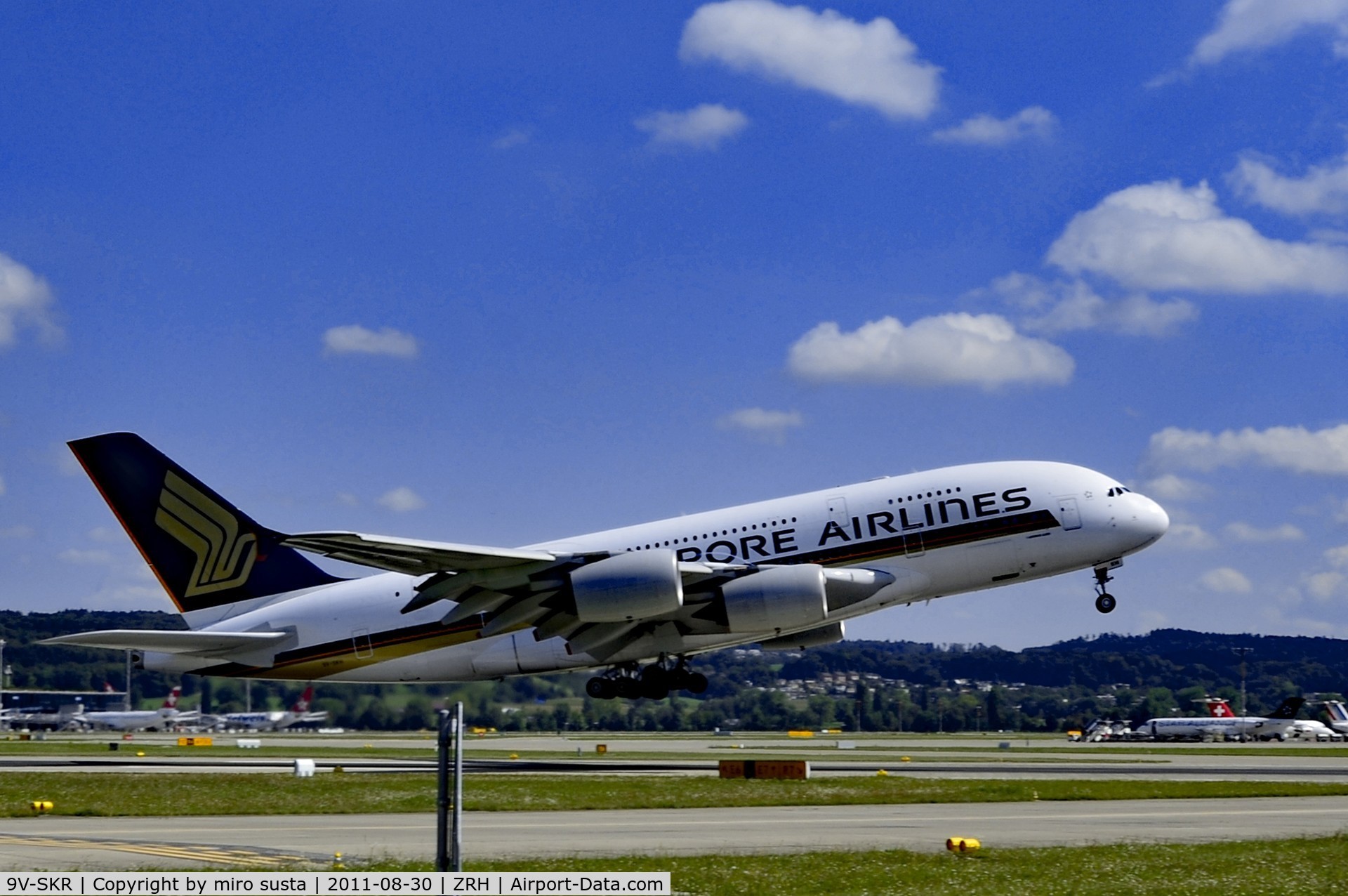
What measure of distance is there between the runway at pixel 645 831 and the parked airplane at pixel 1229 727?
60.6 meters

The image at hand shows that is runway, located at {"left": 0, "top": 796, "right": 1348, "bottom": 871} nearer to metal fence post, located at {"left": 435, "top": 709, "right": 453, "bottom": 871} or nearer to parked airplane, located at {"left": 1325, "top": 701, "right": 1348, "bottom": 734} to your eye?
metal fence post, located at {"left": 435, "top": 709, "right": 453, "bottom": 871}

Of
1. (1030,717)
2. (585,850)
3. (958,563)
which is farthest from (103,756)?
(1030,717)

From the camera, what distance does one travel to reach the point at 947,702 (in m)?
130

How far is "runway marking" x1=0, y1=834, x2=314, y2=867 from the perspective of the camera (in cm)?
1936

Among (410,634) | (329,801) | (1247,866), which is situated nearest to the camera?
(1247,866)

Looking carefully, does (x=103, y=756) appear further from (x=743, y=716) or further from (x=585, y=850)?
(x=585, y=850)

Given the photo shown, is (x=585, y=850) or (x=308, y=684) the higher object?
(x=308, y=684)

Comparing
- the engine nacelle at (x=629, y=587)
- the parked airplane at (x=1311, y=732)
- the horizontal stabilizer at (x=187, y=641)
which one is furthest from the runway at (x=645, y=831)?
the parked airplane at (x=1311, y=732)

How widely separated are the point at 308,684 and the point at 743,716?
28.1 metres

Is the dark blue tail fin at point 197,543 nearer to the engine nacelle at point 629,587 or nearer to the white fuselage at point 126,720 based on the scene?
the engine nacelle at point 629,587

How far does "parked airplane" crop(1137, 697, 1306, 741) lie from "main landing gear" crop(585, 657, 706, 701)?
54843mm

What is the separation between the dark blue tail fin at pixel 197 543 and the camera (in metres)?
46.3

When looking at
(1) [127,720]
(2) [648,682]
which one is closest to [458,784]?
(2) [648,682]

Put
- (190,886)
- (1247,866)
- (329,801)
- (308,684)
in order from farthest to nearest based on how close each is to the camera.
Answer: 1. (308,684)
2. (329,801)
3. (1247,866)
4. (190,886)
